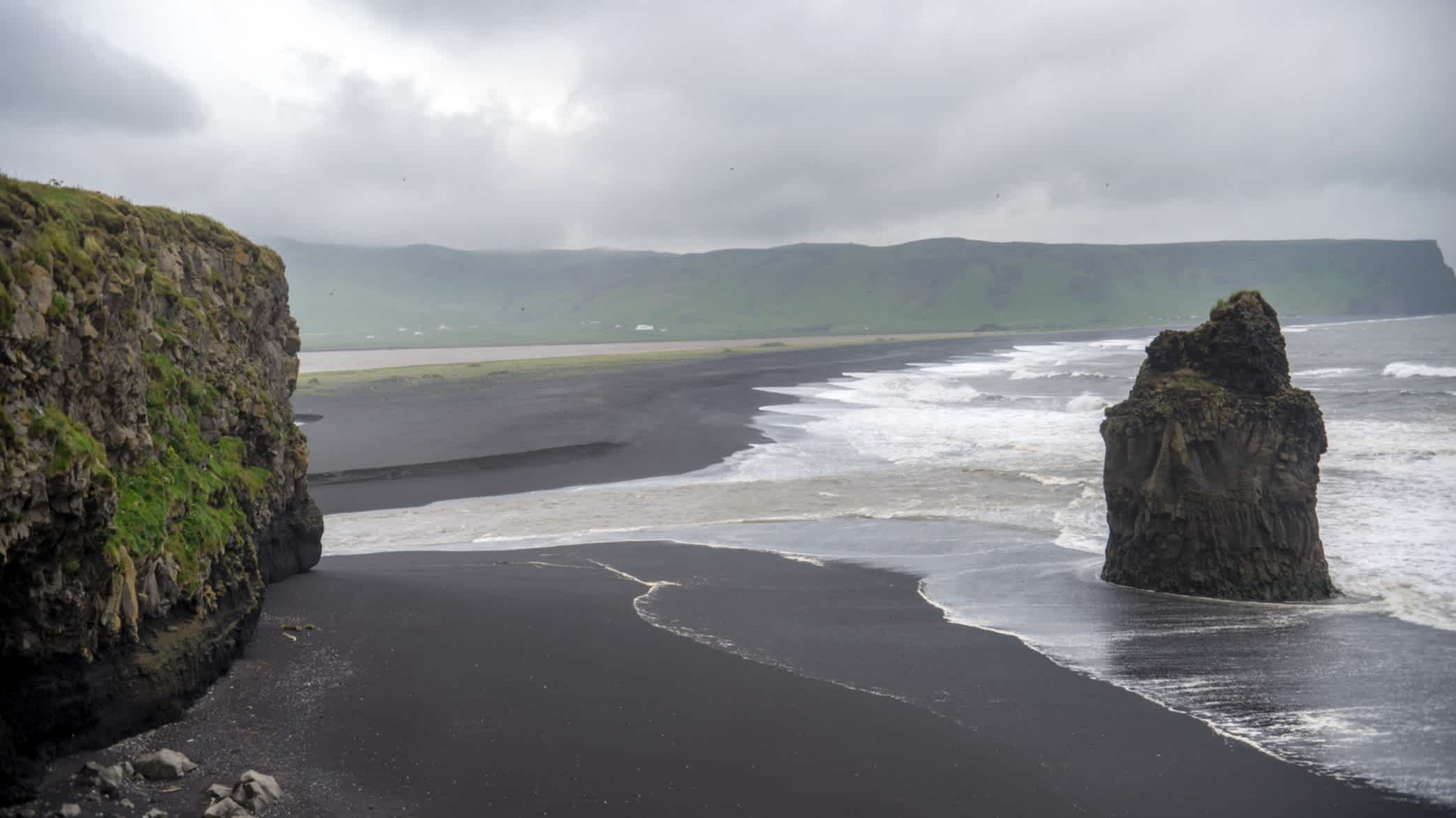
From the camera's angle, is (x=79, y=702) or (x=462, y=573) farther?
(x=462, y=573)

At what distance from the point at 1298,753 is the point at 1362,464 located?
66.9 feet

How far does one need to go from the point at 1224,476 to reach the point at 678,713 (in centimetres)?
1004

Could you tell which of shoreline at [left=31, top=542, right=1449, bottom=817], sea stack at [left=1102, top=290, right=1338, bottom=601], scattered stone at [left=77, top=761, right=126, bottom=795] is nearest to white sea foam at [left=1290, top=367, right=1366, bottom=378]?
sea stack at [left=1102, top=290, right=1338, bottom=601]

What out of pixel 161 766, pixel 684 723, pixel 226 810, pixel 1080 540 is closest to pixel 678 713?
pixel 684 723

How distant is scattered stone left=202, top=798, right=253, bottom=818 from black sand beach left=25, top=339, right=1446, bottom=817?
309mm

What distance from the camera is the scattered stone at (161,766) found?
8250mm

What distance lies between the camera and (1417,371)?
59.5 m

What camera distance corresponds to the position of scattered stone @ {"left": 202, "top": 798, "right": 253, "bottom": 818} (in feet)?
25.1

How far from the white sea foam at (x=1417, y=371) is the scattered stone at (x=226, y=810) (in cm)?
6442

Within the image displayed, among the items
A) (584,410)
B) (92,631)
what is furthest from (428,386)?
(92,631)

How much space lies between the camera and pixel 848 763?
936 centimetres

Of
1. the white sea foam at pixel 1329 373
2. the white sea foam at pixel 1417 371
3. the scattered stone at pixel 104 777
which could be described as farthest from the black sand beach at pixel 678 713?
the white sea foam at pixel 1417 371

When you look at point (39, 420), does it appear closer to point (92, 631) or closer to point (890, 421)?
point (92, 631)

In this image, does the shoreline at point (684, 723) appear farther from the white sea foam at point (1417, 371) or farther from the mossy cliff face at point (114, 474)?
Answer: the white sea foam at point (1417, 371)
